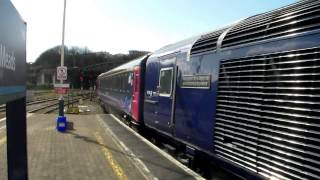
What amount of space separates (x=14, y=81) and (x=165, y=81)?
7.39 meters

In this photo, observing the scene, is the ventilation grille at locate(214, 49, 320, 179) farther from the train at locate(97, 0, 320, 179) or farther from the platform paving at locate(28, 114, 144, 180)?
the platform paving at locate(28, 114, 144, 180)

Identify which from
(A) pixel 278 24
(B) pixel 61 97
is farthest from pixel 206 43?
(B) pixel 61 97

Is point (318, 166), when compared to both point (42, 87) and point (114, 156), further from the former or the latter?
point (42, 87)

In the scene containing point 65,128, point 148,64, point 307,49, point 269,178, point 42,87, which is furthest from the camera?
point 42,87

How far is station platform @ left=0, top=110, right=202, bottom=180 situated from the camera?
387 inches

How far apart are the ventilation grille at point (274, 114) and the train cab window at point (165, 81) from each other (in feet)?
12.1

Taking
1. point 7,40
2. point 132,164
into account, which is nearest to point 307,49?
point 7,40

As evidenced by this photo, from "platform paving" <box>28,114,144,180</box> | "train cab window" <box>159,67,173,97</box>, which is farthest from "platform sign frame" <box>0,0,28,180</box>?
"train cab window" <box>159,67,173,97</box>

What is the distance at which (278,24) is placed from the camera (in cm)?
627

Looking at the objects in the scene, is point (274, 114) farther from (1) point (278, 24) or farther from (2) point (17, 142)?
(2) point (17, 142)

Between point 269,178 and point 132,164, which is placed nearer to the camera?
point 269,178

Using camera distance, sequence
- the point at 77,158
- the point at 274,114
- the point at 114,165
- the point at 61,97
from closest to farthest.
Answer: the point at 274,114 → the point at 114,165 → the point at 77,158 → the point at 61,97

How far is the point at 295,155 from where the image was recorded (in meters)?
5.46

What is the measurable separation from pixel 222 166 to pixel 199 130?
1133 mm
